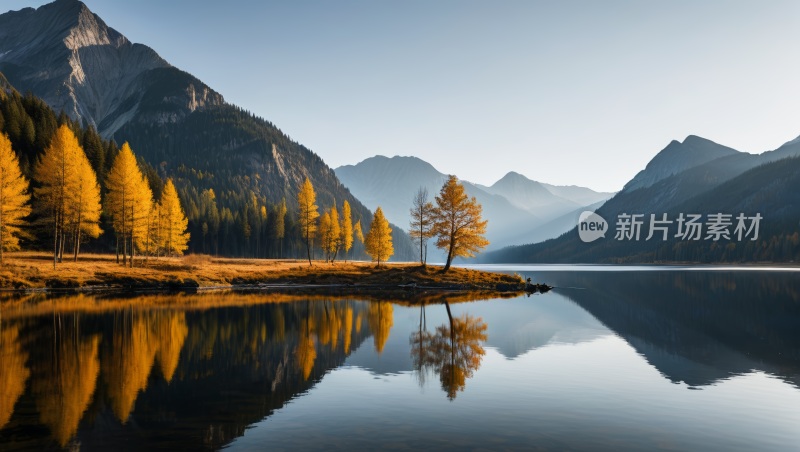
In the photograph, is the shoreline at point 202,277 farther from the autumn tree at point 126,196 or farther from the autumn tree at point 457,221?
the autumn tree at point 126,196

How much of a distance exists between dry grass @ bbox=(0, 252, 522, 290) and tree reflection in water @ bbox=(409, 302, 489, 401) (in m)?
37.7

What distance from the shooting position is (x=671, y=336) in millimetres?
25375

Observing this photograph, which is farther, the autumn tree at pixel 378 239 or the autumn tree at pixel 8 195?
the autumn tree at pixel 378 239

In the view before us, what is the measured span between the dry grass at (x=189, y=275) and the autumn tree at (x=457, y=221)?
17.0 ft

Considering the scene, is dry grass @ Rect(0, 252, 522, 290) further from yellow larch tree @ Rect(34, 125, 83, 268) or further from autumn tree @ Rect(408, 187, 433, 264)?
autumn tree @ Rect(408, 187, 433, 264)

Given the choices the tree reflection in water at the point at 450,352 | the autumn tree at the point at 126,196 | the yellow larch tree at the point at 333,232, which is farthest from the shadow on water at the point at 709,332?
the autumn tree at the point at 126,196

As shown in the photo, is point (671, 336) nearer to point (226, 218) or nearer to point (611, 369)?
point (611, 369)

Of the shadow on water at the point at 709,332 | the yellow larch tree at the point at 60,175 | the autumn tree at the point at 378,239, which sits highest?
the yellow larch tree at the point at 60,175

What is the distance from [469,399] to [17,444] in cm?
1062

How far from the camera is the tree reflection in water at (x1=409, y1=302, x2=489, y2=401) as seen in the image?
1513 cm

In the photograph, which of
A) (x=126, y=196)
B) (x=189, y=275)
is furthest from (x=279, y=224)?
(x=189, y=275)

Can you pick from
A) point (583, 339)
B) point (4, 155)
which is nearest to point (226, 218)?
point (4, 155)

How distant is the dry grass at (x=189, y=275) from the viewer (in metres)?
50.2

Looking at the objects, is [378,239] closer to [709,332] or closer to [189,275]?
[189,275]
